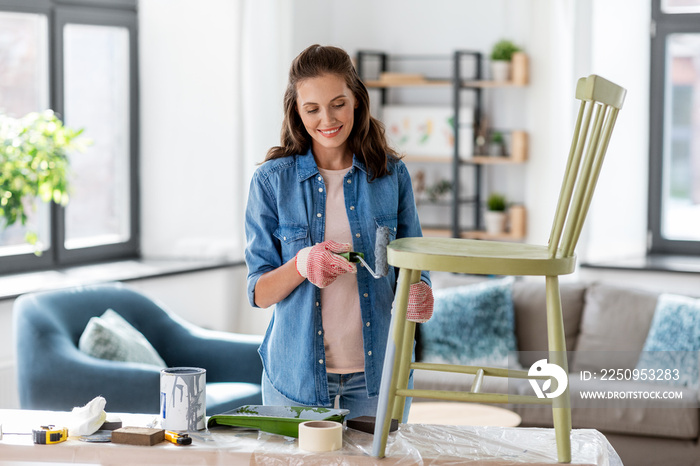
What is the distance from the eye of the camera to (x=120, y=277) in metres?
3.88

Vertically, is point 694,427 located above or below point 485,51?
below

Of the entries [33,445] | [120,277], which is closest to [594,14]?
[120,277]

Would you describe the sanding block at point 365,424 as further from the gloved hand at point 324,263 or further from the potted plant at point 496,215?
the potted plant at point 496,215

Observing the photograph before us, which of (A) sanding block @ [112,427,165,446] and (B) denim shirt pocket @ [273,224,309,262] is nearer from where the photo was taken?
(A) sanding block @ [112,427,165,446]

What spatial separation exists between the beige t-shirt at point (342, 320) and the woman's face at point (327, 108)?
0.57 feet

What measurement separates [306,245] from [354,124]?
0.91 ft

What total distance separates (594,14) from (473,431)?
3.37 meters

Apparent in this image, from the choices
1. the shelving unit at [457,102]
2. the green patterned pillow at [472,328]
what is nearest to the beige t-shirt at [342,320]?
the green patterned pillow at [472,328]

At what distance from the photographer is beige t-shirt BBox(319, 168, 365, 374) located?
1705 millimetres

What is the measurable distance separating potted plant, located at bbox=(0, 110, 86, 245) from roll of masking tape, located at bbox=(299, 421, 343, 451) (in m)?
2.19

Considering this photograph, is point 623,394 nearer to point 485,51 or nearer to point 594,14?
point 594,14

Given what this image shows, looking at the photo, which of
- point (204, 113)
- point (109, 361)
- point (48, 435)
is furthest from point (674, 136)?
point (48, 435)

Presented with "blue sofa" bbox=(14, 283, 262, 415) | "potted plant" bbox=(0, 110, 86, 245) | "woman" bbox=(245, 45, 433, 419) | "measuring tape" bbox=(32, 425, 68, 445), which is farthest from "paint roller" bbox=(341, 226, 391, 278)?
"potted plant" bbox=(0, 110, 86, 245)

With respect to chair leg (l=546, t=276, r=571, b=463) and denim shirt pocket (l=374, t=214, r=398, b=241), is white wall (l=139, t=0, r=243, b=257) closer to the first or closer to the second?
denim shirt pocket (l=374, t=214, r=398, b=241)
